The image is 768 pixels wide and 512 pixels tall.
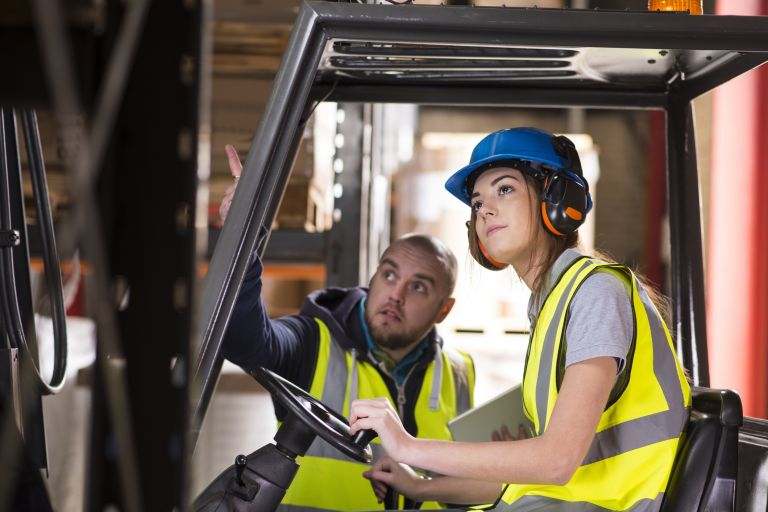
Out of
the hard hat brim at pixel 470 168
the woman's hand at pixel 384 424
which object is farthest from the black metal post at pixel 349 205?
the woman's hand at pixel 384 424

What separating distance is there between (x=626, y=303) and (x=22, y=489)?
4.19 ft

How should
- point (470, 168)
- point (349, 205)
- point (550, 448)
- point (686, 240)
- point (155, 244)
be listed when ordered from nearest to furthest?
1. point (155, 244)
2. point (550, 448)
3. point (470, 168)
4. point (686, 240)
5. point (349, 205)

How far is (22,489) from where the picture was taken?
133 centimetres

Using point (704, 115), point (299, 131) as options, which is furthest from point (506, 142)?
point (704, 115)

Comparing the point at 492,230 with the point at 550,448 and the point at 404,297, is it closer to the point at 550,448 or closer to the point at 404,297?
the point at 550,448

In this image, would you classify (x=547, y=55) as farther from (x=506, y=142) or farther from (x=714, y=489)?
(x=714, y=489)

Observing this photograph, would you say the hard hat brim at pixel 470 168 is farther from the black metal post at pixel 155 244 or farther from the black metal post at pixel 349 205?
the black metal post at pixel 349 205

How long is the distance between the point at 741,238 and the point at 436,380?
4.18 metres

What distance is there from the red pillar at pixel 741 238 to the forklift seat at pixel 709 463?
498 cm

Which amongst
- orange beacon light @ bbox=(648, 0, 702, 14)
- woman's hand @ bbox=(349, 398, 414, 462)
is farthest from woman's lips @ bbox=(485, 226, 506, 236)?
orange beacon light @ bbox=(648, 0, 702, 14)

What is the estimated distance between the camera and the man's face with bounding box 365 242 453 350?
11.1ft

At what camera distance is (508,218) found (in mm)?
2232

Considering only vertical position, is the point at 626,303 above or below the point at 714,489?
above

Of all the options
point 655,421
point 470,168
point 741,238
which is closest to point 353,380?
point 470,168
